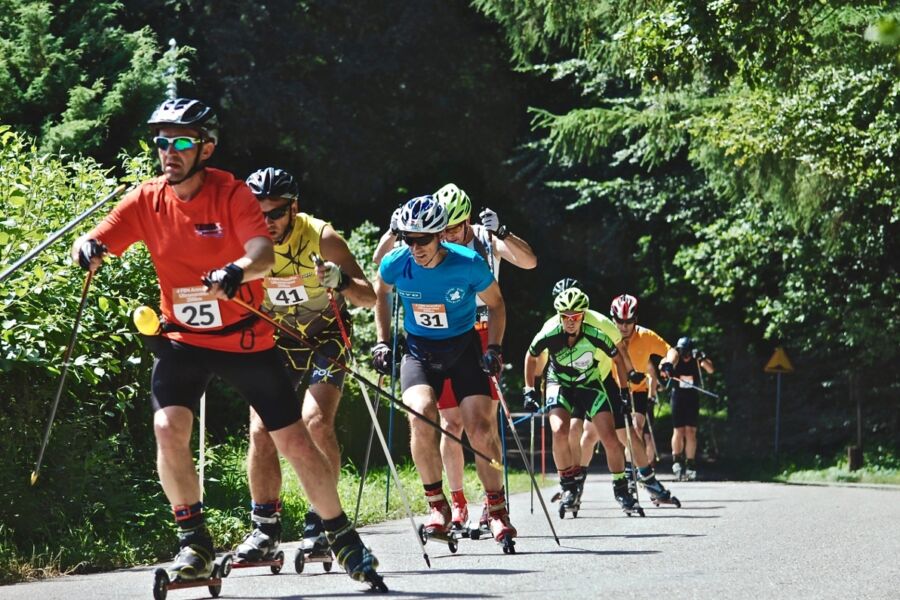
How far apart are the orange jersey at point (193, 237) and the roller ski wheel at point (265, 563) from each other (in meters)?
1.35

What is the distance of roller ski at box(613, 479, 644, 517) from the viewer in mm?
14016

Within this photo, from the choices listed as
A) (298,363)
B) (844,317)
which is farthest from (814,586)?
(844,317)

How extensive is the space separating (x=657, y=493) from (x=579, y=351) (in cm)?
185

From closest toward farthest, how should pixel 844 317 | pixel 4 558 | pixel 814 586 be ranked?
pixel 814 586 → pixel 4 558 → pixel 844 317

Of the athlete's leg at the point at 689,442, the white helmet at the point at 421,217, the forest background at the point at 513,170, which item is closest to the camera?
the white helmet at the point at 421,217

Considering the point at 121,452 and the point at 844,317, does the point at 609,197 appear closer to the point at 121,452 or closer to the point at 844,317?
the point at 844,317

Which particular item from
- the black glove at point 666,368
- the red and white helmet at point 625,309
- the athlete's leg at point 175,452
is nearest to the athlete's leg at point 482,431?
the athlete's leg at point 175,452

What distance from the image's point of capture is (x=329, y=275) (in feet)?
27.1

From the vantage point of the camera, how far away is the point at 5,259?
32.7ft

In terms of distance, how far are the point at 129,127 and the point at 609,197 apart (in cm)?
1292

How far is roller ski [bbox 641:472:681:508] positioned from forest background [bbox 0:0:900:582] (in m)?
3.38

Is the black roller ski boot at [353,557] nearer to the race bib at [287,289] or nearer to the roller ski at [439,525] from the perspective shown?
the race bib at [287,289]

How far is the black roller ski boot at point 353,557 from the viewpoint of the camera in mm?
7645

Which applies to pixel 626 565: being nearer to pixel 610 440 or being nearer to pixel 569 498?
pixel 569 498
